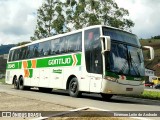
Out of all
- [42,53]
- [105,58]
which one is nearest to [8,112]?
[105,58]

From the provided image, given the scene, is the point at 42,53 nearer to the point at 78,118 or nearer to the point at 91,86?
the point at 91,86

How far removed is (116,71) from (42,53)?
8.17 metres

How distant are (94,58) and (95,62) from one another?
23cm

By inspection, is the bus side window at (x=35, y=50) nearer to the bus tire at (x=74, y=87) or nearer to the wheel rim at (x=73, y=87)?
the bus tire at (x=74, y=87)

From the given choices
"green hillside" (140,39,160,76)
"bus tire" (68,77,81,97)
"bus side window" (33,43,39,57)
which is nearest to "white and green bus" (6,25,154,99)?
"bus tire" (68,77,81,97)

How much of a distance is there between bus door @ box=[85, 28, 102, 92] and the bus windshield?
1.76 ft

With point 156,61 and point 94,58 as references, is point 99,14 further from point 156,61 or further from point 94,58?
point 156,61

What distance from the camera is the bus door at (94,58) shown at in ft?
54.5

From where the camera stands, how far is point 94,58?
55.9 ft

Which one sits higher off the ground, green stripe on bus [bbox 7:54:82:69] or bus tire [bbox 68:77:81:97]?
green stripe on bus [bbox 7:54:82:69]

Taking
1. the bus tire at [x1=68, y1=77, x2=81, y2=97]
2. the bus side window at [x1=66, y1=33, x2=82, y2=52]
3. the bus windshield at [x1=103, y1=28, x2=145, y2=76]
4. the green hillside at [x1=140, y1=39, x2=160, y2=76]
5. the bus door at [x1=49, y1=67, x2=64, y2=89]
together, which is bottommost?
the bus tire at [x1=68, y1=77, x2=81, y2=97]

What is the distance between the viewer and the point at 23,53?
27047 millimetres

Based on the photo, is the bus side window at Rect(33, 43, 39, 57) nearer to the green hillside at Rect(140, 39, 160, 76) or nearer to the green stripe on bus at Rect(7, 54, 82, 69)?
the green stripe on bus at Rect(7, 54, 82, 69)

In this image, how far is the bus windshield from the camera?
1628cm
